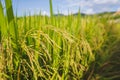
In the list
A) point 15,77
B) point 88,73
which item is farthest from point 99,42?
point 15,77

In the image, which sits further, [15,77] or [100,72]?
[100,72]

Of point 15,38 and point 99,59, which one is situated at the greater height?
point 15,38

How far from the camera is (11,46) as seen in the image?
203 cm

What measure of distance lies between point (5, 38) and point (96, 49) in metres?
2.48

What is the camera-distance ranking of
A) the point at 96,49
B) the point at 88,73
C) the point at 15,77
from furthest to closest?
the point at 96,49, the point at 88,73, the point at 15,77

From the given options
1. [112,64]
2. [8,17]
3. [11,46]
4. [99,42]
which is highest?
[8,17]

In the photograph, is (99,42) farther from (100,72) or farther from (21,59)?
(21,59)

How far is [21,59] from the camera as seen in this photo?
6.82ft

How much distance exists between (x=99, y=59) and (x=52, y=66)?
2.01 m

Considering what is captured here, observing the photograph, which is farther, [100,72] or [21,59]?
[100,72]

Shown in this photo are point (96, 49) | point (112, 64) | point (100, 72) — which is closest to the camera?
point (100, 72)

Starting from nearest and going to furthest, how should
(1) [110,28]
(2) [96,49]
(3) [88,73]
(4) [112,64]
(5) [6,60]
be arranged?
(5) [6,60]
(3) [88,73]
(2) [96,49]
(4) [112,64]
(1) [110,28]

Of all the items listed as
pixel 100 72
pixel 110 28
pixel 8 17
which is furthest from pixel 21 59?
pixel 110 28

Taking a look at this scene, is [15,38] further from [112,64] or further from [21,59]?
[112,64]
